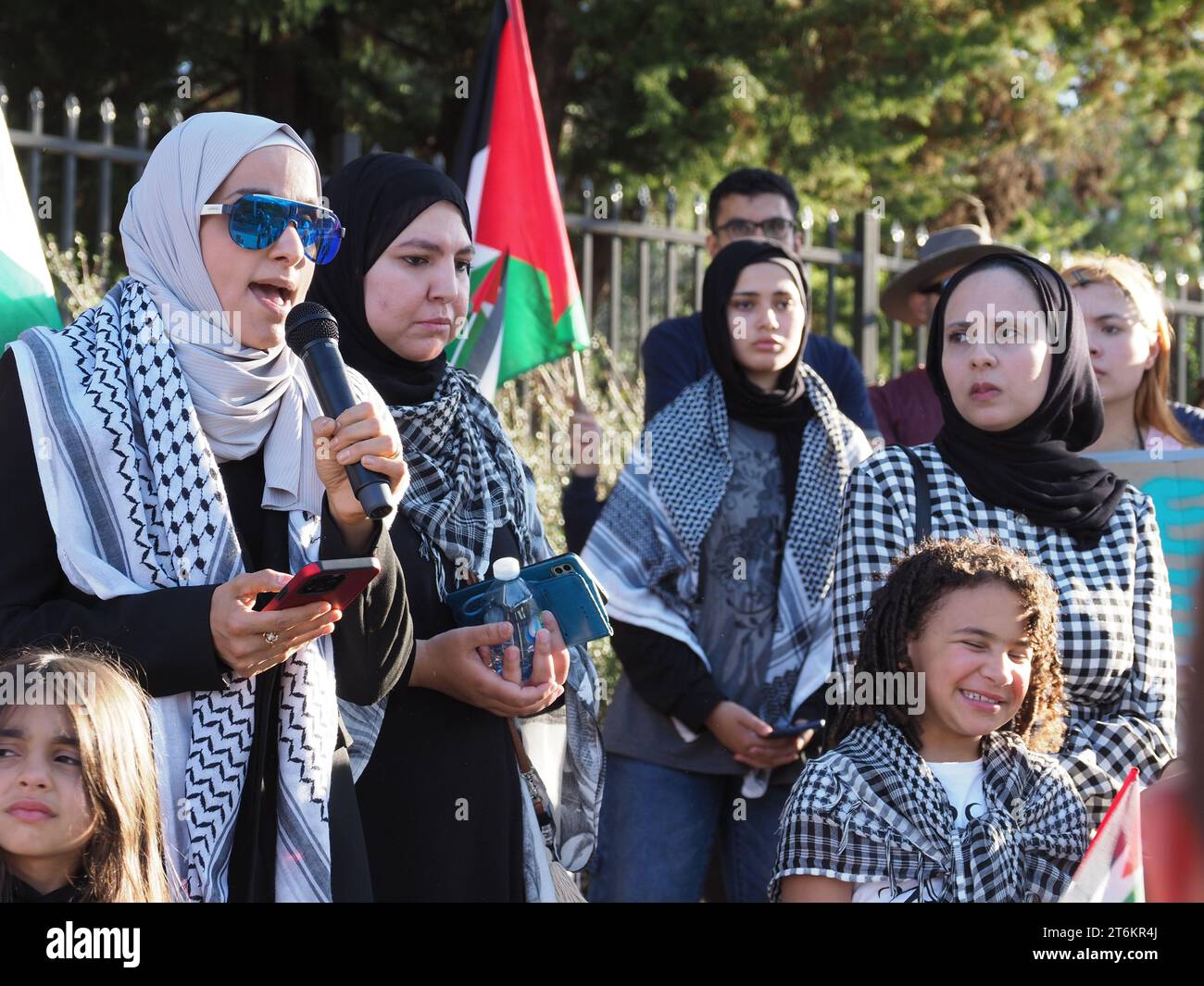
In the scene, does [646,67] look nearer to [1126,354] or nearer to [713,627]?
[1126,354]

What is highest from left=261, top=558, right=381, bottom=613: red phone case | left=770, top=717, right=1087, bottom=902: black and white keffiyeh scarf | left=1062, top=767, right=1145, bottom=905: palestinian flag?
left=261, top=558, right=381, bottom=613: red phone case

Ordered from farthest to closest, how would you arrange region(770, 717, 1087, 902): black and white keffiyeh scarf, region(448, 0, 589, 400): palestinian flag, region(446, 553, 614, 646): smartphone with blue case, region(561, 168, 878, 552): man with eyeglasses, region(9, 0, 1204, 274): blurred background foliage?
region(9, 0, 1204, 274): blurred background foliage → region(448, 0, 589, 400): palestinian flag → region(561, 168, 878, 552): man with eyeglasses → region(446, 553, 614, 646): smartphone with blue case → region(770, 717, 1087, 902): black and white keffiyeh scarf

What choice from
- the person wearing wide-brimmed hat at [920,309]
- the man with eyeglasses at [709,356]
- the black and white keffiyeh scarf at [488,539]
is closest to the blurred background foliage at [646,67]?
the person wearing wide-brimmed hat at [920,309]

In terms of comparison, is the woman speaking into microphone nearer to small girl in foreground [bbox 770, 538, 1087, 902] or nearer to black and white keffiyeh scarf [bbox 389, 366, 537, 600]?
black and white keffiyeh scarf [bbox 389, 366, 537, 600]

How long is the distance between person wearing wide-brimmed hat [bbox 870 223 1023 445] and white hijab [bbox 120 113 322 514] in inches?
99.8

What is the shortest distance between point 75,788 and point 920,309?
13.8 ft

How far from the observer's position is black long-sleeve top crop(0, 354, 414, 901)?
2309 mm

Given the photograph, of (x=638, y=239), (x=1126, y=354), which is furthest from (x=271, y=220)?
(x=638, y=239)

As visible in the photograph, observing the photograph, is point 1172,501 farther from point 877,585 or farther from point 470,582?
point 470,582

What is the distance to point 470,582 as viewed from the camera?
314 cm

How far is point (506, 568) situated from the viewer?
3.02 metres

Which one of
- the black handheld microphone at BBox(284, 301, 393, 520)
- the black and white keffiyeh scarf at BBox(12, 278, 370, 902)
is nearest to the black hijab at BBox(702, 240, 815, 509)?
the black handheld microphone at BBox(284, 301, 393, 520)

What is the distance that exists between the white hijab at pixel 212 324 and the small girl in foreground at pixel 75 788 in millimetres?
422
